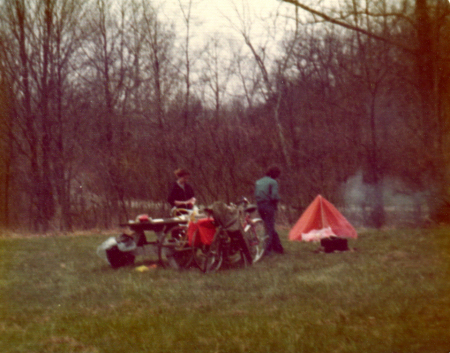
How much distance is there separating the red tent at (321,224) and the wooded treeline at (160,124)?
3.81 meters

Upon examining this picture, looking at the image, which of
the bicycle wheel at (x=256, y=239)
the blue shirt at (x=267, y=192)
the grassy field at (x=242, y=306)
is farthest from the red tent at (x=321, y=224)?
the grassy field at (x=242, y=306)

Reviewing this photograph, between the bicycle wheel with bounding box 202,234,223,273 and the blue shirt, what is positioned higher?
the blue shirt

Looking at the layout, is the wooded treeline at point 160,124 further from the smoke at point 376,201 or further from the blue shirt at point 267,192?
the blue shirt at point 267,192

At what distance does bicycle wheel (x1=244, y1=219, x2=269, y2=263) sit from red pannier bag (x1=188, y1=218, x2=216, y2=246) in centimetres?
62

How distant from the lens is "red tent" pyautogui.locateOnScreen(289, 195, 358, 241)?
47.7 feet

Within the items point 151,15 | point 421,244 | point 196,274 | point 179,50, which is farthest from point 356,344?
point 179,50

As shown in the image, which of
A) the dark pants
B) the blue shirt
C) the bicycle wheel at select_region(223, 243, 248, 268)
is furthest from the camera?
the blue shirt

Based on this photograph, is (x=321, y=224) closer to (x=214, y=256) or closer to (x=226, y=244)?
(x=226, y=244)

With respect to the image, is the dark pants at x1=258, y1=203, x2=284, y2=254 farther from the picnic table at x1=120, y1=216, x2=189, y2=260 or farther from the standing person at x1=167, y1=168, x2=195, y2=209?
the picnic table at x1=120, y1=216, x2=189, y2=260

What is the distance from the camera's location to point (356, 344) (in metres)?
4.89

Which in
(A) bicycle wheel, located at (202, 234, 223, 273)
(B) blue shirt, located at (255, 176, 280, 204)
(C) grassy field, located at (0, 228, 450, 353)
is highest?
(B) blue shirt, located at (255, 176, 280, 204)

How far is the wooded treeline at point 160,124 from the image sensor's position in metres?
18.8

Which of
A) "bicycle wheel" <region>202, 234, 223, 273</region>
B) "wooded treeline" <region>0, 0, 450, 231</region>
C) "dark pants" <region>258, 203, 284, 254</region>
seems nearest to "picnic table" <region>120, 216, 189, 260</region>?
"bicycle wheel" <region>202, 234, 223, 273</region>

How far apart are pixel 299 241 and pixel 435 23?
330 inches
